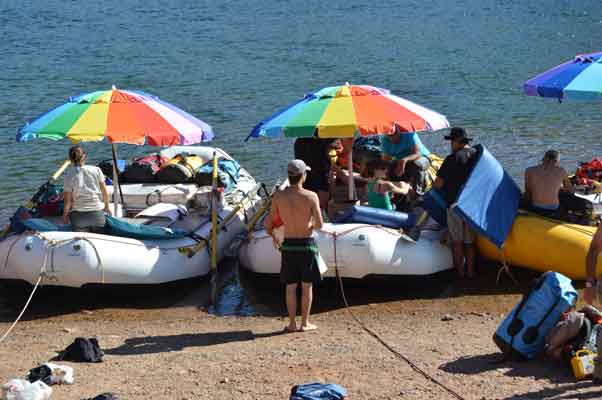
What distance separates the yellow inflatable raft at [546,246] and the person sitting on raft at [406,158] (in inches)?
59.2

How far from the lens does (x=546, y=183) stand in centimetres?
1037

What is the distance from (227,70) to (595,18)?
57.4ft

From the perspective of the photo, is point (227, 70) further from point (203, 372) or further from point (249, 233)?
point (203, 372)

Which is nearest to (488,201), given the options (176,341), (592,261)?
(592,261)

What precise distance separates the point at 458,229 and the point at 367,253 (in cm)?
112

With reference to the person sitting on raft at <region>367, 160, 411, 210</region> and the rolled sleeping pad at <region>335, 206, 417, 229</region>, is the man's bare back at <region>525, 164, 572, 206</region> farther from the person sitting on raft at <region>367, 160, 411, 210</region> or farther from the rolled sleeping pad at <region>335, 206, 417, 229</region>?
the person sitting on raft at <region>367, 160, 411, 210</region>

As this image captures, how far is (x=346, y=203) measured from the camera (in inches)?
448

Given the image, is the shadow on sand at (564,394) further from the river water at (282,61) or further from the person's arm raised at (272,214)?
the river water at (282,61)

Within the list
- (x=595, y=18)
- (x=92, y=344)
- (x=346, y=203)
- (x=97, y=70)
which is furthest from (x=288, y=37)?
(x=92, y=344)

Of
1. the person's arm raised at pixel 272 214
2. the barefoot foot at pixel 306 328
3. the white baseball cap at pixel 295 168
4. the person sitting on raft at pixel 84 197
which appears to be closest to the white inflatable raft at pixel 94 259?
the person sitting on raft at pixel 84 197

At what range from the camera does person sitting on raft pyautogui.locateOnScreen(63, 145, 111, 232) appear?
10.3 metres

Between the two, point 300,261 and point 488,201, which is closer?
point 300,261

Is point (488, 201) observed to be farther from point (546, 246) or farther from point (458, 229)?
point (546, 246)

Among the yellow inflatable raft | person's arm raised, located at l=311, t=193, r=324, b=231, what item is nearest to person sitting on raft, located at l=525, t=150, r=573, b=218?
the yellow inflatable raft
